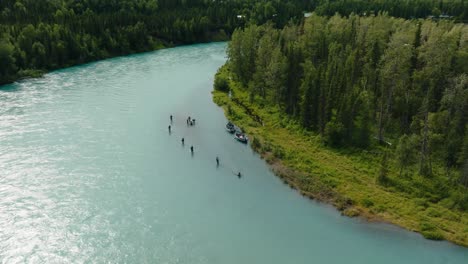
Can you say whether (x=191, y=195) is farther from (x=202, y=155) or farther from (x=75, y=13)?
(x=75, y=13)

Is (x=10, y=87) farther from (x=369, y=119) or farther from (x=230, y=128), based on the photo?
(x=369, y=119)

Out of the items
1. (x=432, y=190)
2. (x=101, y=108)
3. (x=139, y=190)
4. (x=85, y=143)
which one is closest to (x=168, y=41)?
(x=101, y=108)

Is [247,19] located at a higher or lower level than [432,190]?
higher

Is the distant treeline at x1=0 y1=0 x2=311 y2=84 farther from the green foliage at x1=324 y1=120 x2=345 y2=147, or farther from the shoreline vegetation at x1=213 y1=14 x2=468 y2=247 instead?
the green foliage at x1=324 y1=120 x2=345 y2=147

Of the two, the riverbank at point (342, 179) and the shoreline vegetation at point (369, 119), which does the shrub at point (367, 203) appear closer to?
the riverbank at point (342, 179)

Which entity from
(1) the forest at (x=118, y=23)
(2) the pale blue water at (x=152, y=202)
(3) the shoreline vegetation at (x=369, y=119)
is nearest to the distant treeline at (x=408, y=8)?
(1) the forest at (x=118, y=23)
